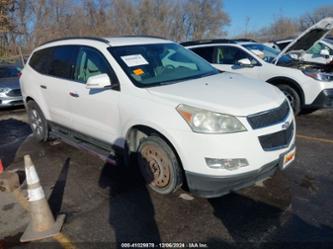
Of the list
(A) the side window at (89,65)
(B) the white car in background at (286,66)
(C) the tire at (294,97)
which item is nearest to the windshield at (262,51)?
(B) the white car in background at (286,66)

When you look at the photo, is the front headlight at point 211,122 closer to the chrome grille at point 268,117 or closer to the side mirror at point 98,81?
the chrome grille at point 268,117

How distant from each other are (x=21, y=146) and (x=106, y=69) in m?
2.97

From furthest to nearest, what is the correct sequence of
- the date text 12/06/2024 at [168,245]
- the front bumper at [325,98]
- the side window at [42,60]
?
1. the front bumper at [325,98]
2. the side window at [42,60]
3. the date text 12/06/2024 at [168,245]

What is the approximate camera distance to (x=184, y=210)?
3.35 m

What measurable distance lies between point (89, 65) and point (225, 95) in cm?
203

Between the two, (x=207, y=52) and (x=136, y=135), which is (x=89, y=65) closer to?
(x=136, y=135)

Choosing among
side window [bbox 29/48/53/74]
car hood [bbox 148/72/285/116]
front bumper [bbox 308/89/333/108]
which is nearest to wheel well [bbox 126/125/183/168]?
car hood [bbox 148/72/285/116]

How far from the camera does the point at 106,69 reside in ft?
12.9

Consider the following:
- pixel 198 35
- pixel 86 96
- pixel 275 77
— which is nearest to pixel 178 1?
pixel 198 35

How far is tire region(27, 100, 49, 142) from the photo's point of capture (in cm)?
556

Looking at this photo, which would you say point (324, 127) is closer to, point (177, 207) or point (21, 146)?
point (177, 207)

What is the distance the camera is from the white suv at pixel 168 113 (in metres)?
3.01

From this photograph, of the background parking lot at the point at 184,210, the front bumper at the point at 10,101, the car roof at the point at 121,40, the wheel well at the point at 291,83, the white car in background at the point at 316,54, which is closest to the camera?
the background parking lot at the point at 184,210

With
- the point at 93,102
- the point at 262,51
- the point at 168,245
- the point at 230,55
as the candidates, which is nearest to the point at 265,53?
the point at 262,51
